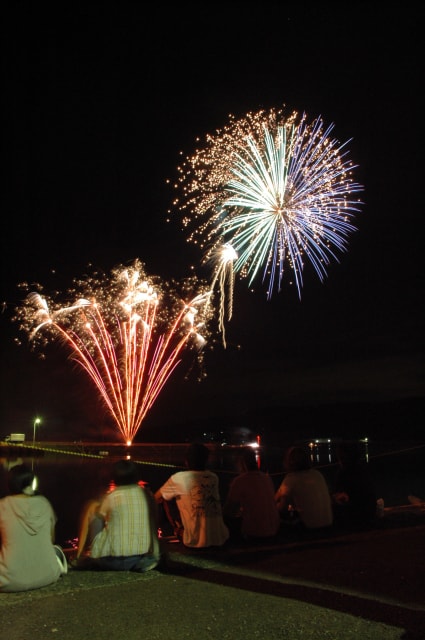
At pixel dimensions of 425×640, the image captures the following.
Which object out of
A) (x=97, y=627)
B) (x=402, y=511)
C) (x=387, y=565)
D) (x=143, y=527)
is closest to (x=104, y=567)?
(x=143, y=527)

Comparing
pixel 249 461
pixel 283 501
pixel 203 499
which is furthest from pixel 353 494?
pixel 203 499

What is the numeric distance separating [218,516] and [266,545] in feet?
2.25

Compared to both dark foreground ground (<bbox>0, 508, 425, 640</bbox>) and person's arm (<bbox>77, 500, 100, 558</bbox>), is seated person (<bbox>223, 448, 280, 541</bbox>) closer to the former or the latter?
dark foreground ground (<bbox>0, 508, 425, 640</bbox>)

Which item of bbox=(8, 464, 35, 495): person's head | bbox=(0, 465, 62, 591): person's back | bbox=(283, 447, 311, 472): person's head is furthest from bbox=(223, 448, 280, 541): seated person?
bbox=(8, 464, 35, 495): person's head

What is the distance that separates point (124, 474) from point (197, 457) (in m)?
1.18

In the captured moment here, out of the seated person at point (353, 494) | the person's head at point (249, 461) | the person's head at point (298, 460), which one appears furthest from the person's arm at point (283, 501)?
the seated person at point (353, 494)

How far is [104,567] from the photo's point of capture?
616 centimetres

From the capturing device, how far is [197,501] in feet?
23.2

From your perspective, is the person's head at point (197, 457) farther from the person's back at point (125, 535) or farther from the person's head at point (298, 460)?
the person's head at point (298, 460)

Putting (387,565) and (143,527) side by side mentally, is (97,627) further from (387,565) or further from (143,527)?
(387,565)

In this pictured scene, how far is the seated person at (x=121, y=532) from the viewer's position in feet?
20.1

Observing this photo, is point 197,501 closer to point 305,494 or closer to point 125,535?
point 125,535

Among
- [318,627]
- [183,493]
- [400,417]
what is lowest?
[318,627]

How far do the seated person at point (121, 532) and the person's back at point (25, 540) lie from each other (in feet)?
1.88
